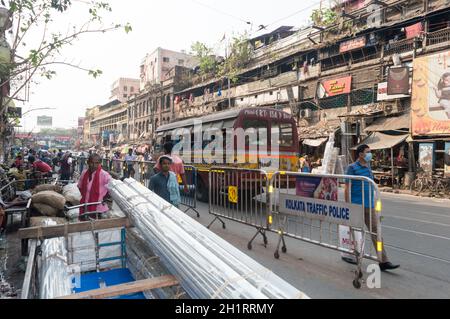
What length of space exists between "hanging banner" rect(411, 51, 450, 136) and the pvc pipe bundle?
16.4 metres

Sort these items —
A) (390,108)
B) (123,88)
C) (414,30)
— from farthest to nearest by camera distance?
(123,88)
(390,108)
(414,30)

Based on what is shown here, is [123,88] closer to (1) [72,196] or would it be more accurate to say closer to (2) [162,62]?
(2) [162,62]

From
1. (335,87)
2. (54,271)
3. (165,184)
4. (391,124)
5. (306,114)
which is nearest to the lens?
(54,271)

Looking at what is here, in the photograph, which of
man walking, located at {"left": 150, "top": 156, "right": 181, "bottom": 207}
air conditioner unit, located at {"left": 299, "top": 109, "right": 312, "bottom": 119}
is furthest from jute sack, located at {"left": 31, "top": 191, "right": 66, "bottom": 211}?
air conditioner unit, located at {"left": 299, "top": 109, "right": 312, "bottom": 119}

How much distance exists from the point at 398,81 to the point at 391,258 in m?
15.4

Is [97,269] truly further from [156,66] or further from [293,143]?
[156,66]

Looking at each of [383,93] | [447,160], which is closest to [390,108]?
[383,93]

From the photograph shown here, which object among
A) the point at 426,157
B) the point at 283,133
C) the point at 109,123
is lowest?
the point at 426,157

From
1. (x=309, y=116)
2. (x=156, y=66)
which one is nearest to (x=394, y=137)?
(x=309, y=116)

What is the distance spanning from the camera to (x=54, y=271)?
3.19m

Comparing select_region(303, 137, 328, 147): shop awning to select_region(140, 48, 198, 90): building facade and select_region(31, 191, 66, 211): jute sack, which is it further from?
select_region(140, 48, 198, 90): building facade

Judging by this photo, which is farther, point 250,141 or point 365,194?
point 250,141

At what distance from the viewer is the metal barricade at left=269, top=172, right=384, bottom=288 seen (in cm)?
416
